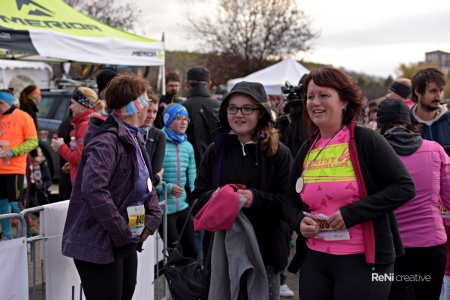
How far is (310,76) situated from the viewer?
10.2ft

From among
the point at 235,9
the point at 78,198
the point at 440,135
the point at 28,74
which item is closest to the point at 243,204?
the point at 78,198

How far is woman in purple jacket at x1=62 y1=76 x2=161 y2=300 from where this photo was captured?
3299mm

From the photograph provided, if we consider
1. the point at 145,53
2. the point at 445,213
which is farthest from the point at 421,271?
the point at 145,53

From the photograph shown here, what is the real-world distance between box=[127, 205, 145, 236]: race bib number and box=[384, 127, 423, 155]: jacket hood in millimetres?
1680

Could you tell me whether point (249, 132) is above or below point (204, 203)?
above

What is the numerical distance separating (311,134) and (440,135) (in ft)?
6.13

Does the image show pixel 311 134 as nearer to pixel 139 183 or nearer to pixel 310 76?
pixel 310 76

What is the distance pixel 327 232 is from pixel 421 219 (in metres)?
1.06

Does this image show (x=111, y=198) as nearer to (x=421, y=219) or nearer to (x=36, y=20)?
(x=421, y=219)

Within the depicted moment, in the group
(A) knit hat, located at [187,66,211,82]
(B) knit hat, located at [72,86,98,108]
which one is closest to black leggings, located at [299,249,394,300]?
(B) knit hat, located at [72,86,98,108]

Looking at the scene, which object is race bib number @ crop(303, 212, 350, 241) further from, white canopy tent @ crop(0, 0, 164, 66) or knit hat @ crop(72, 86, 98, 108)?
white canopy tent @ crop(0, 0, 164, 66)

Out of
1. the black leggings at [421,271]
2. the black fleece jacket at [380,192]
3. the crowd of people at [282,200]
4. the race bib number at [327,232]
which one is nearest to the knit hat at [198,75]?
the crowd of people at [282,200]

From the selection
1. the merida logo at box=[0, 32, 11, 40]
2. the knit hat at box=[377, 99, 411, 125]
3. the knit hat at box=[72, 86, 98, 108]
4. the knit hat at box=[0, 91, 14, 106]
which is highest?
the merida logo at box=[0, 32, 11, 40]

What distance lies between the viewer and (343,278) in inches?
114
